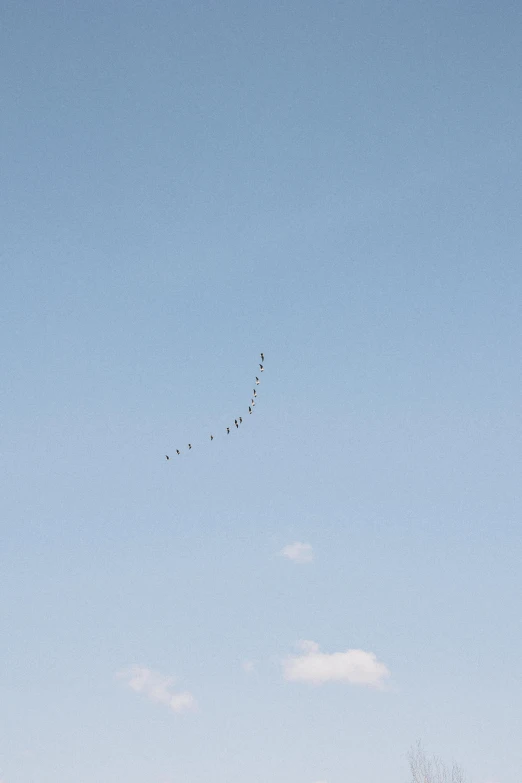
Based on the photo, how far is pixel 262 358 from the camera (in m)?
49.8

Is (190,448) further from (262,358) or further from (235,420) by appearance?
(262,358)

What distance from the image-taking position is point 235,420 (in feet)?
162

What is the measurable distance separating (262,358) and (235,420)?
5330mm

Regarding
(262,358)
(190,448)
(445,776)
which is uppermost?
(262,358)

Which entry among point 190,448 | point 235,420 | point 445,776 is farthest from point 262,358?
point 445,776

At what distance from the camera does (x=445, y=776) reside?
422 feet

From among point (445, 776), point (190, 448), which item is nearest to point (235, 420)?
point (190, 448)

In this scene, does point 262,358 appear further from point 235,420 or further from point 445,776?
point 445,776

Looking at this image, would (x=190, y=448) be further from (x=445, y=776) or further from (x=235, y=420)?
(x=445, y=776)

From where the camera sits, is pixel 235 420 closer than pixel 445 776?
Yes

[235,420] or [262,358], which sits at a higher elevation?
[262,358]

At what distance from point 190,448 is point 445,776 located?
117 m

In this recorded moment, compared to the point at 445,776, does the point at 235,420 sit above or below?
above

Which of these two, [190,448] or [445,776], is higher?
[190,448]
